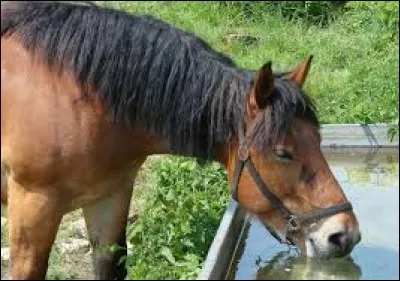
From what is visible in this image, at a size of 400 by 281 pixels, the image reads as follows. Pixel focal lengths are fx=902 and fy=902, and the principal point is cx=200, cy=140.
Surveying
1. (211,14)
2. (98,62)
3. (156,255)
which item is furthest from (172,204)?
(211,14)

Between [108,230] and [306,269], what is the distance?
913mm

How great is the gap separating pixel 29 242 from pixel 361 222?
1735 mm

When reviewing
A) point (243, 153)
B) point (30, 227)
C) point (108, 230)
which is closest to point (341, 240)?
point (243, 153)

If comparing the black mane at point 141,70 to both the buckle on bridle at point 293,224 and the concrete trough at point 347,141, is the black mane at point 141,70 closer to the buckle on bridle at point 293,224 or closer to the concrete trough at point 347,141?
the buckle on bridle at point 293,224

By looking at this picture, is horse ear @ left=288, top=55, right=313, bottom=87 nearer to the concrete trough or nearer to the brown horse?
the brown horse

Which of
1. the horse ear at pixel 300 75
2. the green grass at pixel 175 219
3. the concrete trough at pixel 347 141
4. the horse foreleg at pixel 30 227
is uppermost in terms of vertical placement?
the horse ear at pixel 300 75

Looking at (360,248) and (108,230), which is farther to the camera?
(360,248)

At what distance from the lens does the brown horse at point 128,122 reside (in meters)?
3.55

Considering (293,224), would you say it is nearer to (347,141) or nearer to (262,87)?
(262,87)

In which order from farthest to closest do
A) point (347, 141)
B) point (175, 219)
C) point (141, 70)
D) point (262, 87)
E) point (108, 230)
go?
point (347, 141) → point (175, 219) → point (108, 230) → point (141, 70) → point (262, 87)

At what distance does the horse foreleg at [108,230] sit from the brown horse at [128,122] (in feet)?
1.00

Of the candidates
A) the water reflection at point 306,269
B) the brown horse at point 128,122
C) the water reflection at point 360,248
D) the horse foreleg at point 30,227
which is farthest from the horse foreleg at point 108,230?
the water reflection at point 306,269

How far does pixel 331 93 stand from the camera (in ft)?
21.8

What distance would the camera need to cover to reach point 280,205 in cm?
367
